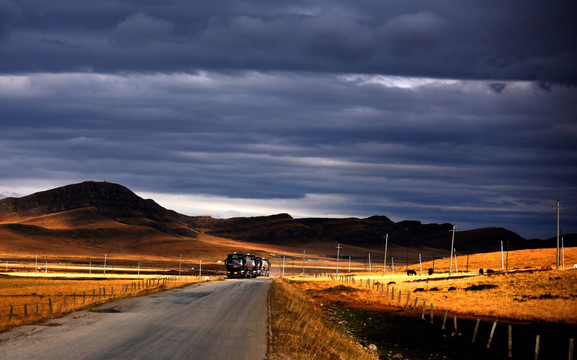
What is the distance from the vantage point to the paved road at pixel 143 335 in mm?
20469

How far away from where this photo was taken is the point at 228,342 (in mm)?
24094

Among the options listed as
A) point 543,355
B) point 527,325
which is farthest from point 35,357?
point 527,325

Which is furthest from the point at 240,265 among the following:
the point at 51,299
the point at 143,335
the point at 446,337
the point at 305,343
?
the point at 305,343

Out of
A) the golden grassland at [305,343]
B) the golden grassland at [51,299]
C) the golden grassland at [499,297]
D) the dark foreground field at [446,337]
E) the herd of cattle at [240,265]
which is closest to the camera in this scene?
the golden grassland at [305,343]

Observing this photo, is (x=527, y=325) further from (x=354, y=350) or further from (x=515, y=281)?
(x=515, y=281)

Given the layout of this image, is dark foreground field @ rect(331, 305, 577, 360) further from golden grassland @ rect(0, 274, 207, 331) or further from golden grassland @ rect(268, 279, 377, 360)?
golden grassland @ rect(0, 274, 207, 331)

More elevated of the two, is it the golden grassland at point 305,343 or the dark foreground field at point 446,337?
the golden grassland at point 305,343

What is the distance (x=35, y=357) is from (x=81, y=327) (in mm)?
8201

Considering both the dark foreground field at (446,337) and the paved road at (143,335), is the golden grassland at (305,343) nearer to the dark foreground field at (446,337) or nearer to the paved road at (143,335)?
the paved road at (143,335)

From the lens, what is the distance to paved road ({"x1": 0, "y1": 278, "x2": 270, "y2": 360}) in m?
20.5

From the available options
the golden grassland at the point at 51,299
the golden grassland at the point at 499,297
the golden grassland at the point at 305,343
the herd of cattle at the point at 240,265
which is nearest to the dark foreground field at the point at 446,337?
the golden grassland at the point at 305,343

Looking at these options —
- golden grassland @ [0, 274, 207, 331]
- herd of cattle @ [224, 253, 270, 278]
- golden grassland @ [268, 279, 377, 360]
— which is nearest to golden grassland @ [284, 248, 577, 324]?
golden grassland @ [0, 274, 207, 331]

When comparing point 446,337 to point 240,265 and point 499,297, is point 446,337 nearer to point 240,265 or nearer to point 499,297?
point 499,297

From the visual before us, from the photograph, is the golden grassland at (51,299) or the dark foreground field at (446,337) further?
the golden grassland at (51,299)
